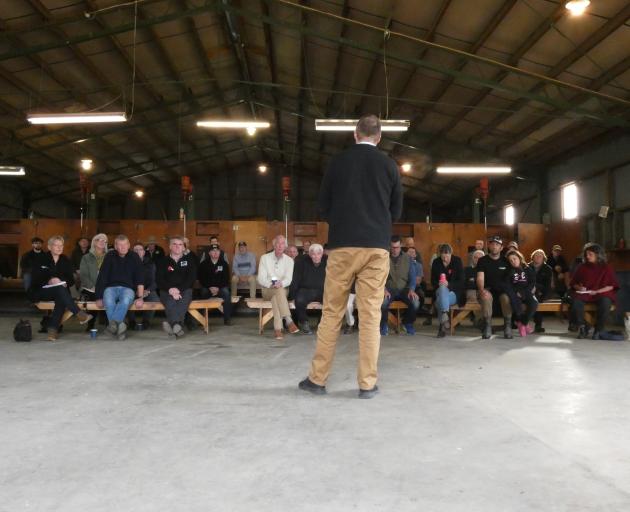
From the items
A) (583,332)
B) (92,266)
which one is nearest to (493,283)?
(583,332)

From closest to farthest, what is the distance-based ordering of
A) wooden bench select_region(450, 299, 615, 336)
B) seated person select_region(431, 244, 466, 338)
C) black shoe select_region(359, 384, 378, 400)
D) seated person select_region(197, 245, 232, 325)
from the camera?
black shoe select_region(359, 384, 378, 400), wooden bench select_region(450, 299, 615, 336), seated person select_region(431, 244, 466, 338), seated person select_region(197, 245, 232, 325)

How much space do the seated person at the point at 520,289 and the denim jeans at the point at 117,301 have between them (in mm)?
4332

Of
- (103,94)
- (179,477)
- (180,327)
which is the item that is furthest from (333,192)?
(103,94)

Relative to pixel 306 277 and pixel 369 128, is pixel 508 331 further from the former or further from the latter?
pixel 369 128

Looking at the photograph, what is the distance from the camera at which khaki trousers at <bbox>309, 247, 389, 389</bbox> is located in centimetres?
256

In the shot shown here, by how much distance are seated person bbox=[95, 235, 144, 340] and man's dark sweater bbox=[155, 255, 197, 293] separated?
0.35 meters

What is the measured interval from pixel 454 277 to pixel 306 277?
1.99 m

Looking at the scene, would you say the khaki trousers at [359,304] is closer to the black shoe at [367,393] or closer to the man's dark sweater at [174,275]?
the black shoe at [367,393]

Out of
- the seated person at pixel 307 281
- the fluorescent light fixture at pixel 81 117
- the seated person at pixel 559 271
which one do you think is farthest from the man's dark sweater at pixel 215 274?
the seated person at pixel 559 271

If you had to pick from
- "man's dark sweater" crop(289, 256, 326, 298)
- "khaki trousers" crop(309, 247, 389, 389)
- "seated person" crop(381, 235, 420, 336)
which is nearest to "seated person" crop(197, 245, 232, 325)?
"man's dark sweater" crop(289, 256, 326, 298)

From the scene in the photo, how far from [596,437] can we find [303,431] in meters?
1.19

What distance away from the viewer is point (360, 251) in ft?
8.41

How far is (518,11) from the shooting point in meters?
7.05

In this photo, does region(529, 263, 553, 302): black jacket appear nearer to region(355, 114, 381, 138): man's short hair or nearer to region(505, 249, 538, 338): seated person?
region(505, 249, 538, 338): seated person
